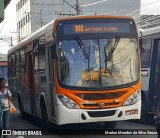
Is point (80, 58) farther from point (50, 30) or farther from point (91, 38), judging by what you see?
point (50, 30)

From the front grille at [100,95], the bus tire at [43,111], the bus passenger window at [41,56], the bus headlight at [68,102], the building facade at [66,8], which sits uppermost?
the building facade at [66,8]

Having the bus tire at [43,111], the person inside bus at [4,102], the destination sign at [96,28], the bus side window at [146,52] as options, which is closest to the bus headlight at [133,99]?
the destination sign at [96,28]

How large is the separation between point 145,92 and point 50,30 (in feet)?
16.9

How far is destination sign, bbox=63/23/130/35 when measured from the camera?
13.1 metres

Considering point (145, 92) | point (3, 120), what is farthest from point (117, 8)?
point (3, 120)

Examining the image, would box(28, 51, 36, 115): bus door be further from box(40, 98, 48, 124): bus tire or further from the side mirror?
the side mirror

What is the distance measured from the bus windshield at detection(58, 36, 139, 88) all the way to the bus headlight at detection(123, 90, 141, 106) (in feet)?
1.26

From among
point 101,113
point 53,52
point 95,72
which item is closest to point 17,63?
point 53,52

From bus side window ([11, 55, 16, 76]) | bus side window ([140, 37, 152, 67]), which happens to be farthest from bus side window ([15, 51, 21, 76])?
bus side window ([140, 37, 152, 67])

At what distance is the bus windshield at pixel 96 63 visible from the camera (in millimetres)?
12562

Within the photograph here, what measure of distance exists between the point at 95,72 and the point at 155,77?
4.47 metres

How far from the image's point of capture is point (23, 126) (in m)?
17.5

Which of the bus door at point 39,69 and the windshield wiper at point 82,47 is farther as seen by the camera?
the bus door at point 39,69

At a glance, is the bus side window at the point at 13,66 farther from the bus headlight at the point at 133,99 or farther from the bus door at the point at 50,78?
the bus headlight at the point at 133,99
